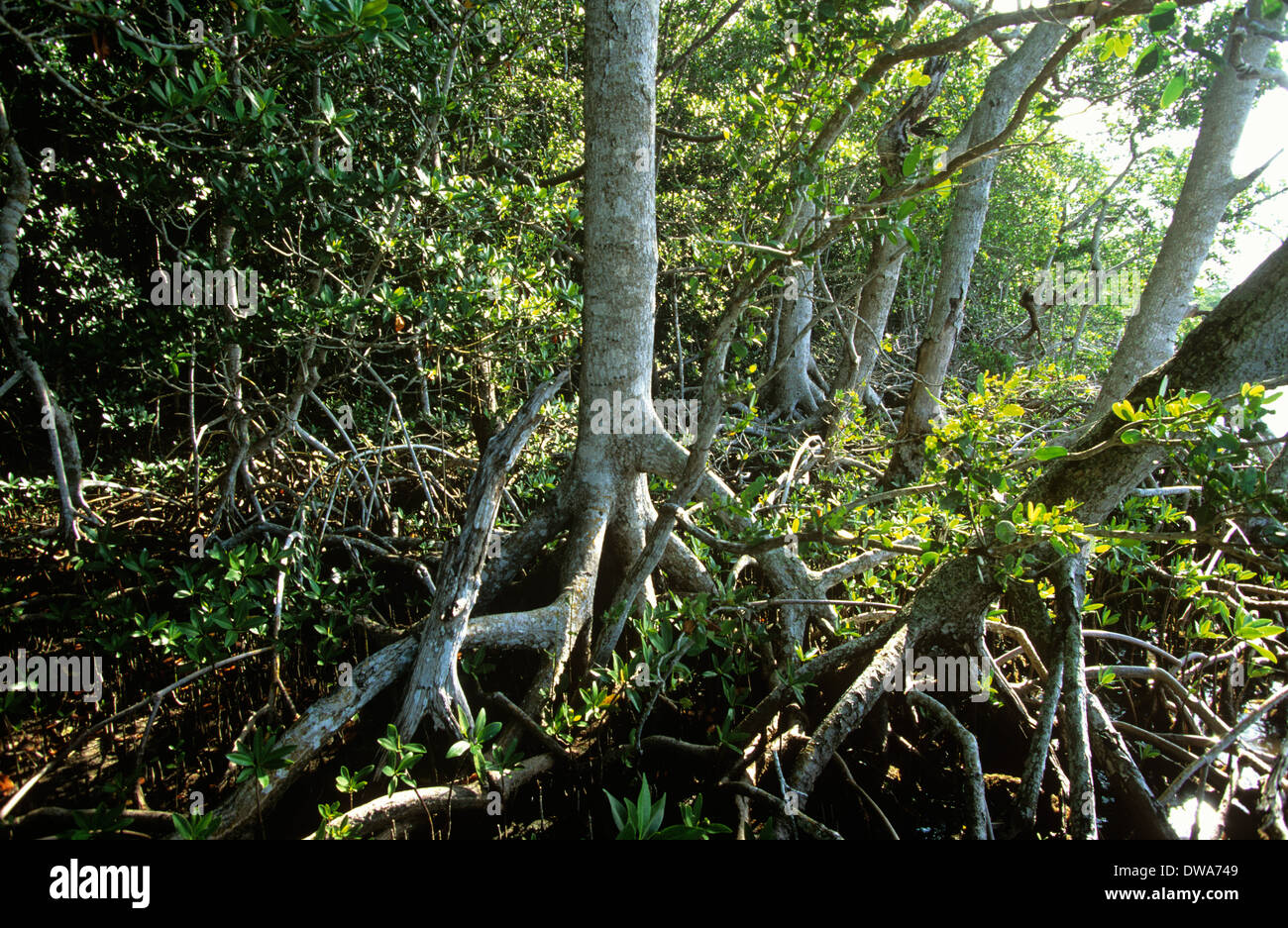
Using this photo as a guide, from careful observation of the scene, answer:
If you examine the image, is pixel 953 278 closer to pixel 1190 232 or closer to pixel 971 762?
pixel 1190 232

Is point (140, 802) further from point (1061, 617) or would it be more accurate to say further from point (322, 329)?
point (1061, 617)

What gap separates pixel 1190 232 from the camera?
3.73 m

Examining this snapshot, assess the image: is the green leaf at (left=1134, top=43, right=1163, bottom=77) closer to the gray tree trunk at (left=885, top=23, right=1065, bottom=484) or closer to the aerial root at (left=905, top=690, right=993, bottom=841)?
the aerial root at (left=905, top=690, right=993, bottom=841)

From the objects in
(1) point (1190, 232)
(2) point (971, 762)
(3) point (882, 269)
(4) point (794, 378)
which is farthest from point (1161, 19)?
(4) point (794, 378)

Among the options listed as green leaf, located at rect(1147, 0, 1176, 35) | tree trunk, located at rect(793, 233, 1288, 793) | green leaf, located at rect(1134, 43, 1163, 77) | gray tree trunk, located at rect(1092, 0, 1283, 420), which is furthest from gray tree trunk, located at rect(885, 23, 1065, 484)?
green leaf, located at rect(1147, 0, 1176, 35)

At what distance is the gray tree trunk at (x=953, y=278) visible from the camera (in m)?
4.15

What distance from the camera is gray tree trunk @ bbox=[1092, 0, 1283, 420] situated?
3.62 m

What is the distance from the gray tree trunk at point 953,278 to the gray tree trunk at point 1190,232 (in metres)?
0.98

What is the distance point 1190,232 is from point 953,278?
50.3 inches

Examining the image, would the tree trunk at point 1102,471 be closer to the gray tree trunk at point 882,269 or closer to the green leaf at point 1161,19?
the green leaf at point 1161,19

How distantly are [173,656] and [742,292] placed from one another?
10.5 feet
